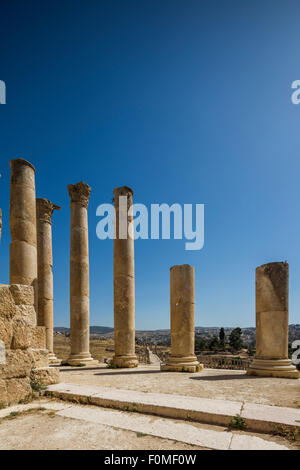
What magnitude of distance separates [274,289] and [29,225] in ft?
44.4

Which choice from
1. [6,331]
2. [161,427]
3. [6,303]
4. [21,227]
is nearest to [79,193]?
[21,227]

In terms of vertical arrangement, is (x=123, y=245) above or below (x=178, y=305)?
above

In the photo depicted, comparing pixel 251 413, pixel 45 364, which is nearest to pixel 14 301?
pixel 45 364

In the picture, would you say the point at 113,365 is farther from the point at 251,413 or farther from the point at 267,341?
the point at 251,413

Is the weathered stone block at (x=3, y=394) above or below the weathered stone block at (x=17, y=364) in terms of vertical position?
below

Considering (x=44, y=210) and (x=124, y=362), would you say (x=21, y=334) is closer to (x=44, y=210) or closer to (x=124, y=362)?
(x=124, y=362)

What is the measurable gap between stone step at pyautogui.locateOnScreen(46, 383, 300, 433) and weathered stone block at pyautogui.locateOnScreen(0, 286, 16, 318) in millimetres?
2459

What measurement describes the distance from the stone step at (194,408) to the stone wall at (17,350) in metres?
0.77

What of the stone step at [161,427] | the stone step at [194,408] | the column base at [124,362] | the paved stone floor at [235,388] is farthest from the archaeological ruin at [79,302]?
the paved stone floor at [235,388]

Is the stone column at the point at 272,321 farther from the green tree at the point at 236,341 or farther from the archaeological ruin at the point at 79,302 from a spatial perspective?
the green tree at the point at 236,341

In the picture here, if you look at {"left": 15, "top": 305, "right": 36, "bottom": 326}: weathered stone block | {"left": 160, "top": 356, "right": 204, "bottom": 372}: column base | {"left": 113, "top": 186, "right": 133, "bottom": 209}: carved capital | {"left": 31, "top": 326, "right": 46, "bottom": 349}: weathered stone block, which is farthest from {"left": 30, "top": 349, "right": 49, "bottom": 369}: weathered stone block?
{"left": 113, "top": 186, "right": 133, "bottom": 209}: carved capital

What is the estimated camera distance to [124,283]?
17594 mm

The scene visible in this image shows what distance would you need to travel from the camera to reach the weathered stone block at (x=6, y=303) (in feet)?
25.6

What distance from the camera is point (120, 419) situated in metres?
6.04
